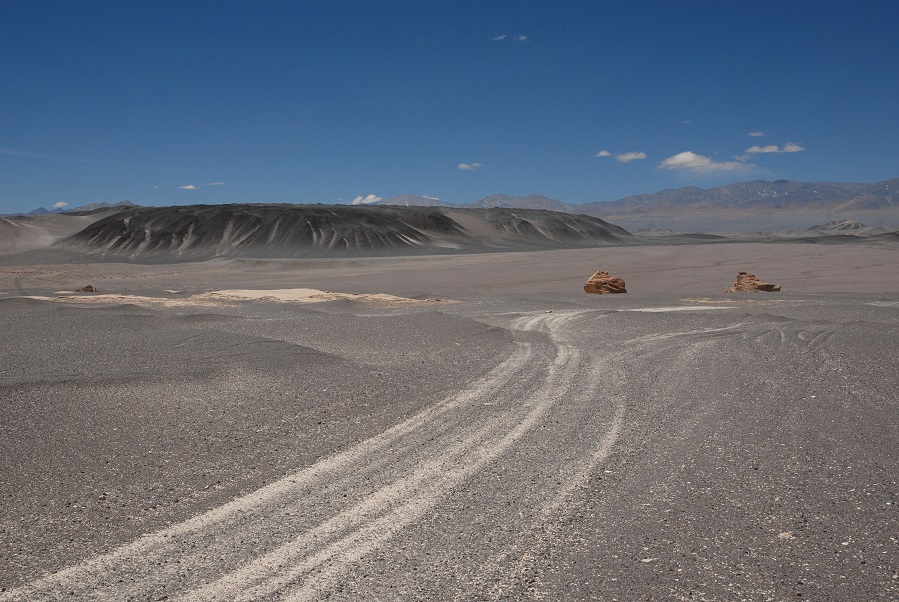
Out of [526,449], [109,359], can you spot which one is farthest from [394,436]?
[109,359]

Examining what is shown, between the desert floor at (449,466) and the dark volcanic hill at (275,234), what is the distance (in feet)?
240

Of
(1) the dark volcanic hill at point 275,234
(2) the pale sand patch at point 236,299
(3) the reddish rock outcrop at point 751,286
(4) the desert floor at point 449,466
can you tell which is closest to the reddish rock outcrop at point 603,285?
(3) the reddish rock outcrop at point 751,286

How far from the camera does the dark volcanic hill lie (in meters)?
84.3

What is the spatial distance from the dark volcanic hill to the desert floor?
2875 inches

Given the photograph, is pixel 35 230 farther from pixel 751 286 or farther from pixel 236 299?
pixel 751 286

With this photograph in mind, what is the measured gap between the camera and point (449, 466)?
5070 mm

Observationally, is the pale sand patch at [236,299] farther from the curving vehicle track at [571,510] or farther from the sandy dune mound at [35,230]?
the sandy dune mound at [35,230]

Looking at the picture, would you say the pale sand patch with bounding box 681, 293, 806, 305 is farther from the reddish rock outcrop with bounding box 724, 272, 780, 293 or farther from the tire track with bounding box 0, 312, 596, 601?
the tire track with bounding box 0, 312, 596, 601

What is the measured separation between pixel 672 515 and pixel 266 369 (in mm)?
5285

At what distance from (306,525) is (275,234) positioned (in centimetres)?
8846

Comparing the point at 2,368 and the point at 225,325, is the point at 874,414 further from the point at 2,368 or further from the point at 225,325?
the point at 225,325

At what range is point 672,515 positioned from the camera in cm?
420

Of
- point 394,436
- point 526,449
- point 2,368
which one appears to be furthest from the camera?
point 2,368

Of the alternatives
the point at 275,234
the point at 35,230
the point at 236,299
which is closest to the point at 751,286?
the point at 236,299
